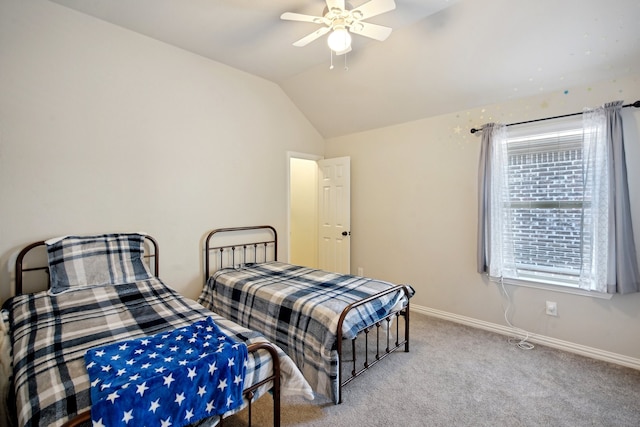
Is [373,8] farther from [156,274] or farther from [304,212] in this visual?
[304,212]

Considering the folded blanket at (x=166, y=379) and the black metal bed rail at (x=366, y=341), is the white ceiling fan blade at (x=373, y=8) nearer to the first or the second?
the black metal bed rail at (x=366, y=341)

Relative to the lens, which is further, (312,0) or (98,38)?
(98,38)

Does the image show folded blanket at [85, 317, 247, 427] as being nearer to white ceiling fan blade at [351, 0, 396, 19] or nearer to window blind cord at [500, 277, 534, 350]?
white ceiling fan blade at [351, 0, 396, 19]

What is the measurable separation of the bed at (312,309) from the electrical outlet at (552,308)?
137 cm

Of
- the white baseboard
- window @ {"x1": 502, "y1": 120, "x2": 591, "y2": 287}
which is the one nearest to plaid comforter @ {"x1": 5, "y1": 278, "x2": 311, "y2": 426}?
the white baseboard

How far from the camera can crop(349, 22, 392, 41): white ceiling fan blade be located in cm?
211

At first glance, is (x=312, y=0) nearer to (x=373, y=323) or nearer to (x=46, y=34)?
(x=46, y=34)

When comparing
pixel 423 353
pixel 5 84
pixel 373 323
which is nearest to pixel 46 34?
pixel 5 84

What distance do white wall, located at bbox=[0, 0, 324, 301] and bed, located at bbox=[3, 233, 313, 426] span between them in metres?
0.36

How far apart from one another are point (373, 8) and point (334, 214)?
2840 mm

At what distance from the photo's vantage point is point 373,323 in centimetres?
231

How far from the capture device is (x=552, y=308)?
9.27ft

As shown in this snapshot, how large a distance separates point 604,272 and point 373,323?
1.98 metres

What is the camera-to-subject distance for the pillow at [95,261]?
88.4 inches
